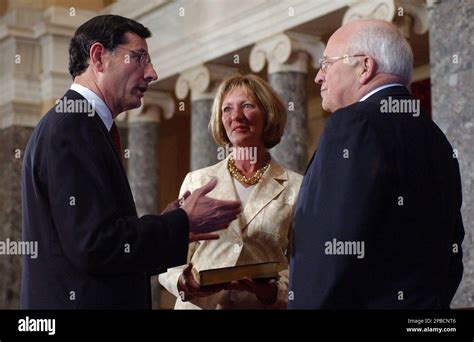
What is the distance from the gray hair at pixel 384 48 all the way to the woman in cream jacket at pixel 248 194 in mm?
986

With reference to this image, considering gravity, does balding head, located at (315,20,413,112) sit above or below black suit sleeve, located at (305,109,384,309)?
above

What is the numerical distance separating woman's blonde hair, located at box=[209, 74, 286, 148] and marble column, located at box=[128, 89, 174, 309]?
7275mm

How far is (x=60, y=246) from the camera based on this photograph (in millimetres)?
2932

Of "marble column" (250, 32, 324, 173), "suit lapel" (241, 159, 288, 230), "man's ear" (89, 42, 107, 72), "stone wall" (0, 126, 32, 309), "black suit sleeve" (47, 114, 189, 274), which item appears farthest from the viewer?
"stone wall" (0, 126, 32, 309)

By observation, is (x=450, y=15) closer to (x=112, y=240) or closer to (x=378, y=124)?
(x=378, y=124)

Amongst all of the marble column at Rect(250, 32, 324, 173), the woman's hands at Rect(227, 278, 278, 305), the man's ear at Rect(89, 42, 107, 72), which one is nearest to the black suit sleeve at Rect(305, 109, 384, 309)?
the man's ear at Rect(89, 42, 107, 72)

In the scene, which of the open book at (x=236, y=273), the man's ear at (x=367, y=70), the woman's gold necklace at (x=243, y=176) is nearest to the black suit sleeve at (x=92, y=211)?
the open book at (x=236, y=273)

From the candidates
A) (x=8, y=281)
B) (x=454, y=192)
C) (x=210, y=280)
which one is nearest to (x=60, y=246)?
(x=210, y=280)

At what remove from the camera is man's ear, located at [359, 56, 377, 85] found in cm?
313

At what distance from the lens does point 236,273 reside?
12.0ft

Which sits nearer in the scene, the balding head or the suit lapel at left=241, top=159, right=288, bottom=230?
the balding head

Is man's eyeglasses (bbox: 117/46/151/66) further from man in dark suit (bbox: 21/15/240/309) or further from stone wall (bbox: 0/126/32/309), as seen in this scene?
stone wall (bbox: 0/126/32/309)

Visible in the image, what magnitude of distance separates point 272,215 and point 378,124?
1.18 meters

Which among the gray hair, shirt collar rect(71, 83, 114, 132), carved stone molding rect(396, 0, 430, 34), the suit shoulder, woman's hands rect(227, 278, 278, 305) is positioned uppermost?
carved stone molding rect(396, 0, 430, 34)
